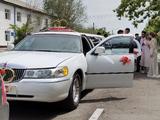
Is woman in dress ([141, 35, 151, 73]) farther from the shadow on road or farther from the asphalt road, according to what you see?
the shadow on road

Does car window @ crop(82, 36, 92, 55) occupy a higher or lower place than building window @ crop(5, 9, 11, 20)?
lower

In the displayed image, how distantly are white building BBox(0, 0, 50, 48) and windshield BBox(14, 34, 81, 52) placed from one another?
37410 mm

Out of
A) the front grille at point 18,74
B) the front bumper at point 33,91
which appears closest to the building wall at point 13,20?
the front grille at point 18,74

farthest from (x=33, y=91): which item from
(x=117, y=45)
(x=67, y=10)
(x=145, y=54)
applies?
(x=67, y=10)

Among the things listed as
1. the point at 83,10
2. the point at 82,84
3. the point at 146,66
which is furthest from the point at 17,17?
the point at 82,84

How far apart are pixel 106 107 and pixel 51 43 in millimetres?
1982

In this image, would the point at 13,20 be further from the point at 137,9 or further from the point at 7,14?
the point at 137,9

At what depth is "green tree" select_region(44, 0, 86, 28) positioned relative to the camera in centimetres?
6562

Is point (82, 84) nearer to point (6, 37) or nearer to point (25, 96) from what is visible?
point (25, 96)

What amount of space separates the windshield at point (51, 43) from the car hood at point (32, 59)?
0.56m

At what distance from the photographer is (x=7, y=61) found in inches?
319

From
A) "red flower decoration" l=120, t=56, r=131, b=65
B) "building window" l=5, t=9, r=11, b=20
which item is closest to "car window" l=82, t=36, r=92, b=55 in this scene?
"red flower decoration" l=120, t=56, r=131, b=65

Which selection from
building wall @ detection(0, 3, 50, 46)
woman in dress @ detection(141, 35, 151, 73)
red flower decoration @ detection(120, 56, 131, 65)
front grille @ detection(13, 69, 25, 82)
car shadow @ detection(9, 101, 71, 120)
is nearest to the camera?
front grille @ detection(13, 69, 25, 82)

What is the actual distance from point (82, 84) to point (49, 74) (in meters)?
1.60
